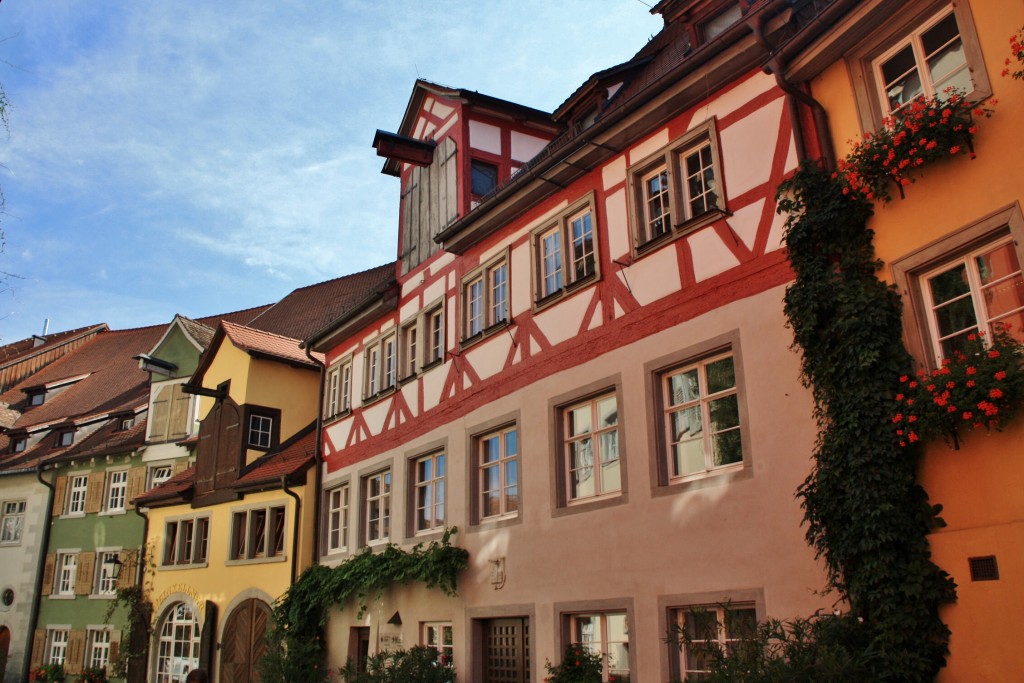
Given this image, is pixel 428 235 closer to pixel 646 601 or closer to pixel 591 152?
pixel 591 152

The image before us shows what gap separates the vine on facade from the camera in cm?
1403

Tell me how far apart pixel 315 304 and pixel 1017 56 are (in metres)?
24.1

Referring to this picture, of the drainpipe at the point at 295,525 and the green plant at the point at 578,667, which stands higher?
the drainpipe at the point at 295,525

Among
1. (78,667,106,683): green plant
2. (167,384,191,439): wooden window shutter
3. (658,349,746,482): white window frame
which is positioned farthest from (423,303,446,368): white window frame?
(78,667,106,683): green plant

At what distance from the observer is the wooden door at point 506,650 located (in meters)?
12.3

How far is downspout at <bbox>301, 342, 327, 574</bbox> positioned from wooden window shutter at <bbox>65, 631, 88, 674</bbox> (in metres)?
11.7

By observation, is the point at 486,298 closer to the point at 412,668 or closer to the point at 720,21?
the point at 720,21

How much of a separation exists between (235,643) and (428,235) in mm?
9763

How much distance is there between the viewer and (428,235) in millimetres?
17266

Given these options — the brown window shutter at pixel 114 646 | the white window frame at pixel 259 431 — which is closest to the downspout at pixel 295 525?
the white window frame at pixel 259 431

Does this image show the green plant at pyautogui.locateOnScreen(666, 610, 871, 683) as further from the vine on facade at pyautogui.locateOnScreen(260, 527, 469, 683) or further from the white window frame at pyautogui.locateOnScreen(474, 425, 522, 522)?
the vine on facade at pyautogui.locateOnScreen(260, 527, 469, 683)

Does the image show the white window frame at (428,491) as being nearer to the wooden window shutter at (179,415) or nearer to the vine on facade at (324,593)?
the vine on facade at (324,593)

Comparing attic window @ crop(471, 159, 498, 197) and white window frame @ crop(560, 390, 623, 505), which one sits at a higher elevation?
attic window @ crop(471, 159, 498, 197)

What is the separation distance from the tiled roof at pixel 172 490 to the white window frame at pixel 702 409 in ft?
51.8
